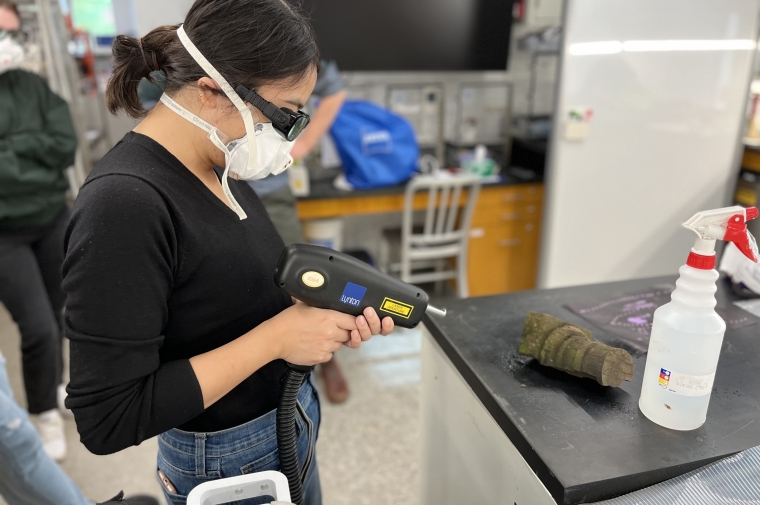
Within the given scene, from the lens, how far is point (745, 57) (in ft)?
8.88

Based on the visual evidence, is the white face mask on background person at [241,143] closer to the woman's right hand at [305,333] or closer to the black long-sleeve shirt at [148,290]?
the black long-sleeve shirt at [148,290]

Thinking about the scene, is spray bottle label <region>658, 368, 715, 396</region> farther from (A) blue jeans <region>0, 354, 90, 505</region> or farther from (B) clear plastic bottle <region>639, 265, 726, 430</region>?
(A) blue jeans <region>0, 354, 90, 505</region>

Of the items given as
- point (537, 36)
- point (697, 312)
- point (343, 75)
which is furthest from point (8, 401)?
point (537, 36)

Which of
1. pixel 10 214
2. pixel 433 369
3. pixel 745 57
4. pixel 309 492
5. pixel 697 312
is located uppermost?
pixel 745 57

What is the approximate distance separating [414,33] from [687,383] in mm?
2514

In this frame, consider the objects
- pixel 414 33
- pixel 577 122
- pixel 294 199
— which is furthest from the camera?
pixel 414 33

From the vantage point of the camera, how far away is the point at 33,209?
175 centimetres

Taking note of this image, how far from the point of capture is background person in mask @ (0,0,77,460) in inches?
67.6

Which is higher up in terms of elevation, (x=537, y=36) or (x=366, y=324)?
(x=537, y=36)

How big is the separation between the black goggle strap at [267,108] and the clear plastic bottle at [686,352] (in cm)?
58

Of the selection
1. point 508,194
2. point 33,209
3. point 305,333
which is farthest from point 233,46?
point 508,194

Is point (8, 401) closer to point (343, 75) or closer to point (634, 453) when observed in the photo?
point (634, 453)

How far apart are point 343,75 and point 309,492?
2.35 m

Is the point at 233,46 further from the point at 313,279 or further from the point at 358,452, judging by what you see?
the point at 358,452
